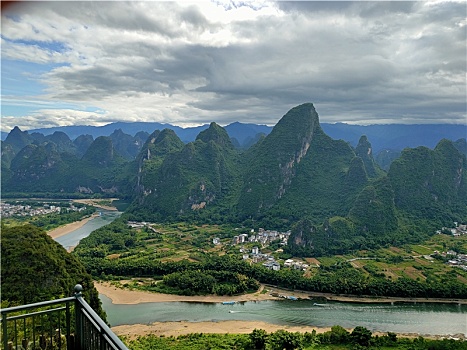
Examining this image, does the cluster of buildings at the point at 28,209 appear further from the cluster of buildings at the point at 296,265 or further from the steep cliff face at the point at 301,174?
the cluster of buildings at the point at 296,265

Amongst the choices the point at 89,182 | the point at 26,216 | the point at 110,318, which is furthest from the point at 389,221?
the point at 89,182

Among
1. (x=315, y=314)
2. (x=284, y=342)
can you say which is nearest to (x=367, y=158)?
(x=315, y=314)

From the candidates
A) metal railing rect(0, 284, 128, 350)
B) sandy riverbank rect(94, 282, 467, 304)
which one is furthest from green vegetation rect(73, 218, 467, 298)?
metal railing rect(0, 284, 128, 350)

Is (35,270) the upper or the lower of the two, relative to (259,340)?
upper

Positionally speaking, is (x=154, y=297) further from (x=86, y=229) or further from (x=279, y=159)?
(x=279, y=159)

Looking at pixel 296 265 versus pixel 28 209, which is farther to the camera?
pixel 28 209

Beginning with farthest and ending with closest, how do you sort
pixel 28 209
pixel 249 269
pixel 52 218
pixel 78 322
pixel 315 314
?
pixel 28 209, pixel 52 218, pixel 249 269, pixel 315 314, pixel 78 322
